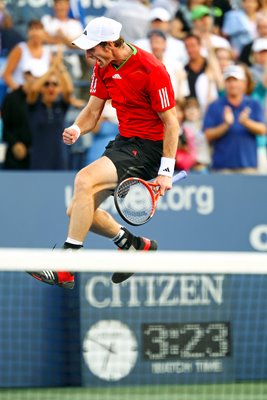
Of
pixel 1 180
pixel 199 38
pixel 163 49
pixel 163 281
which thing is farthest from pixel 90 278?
pixel 199 38

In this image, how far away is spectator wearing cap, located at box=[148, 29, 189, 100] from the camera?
1364 centimetres

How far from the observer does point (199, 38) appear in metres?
14.6

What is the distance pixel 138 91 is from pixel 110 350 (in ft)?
9.15

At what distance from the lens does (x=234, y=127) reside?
13.1 metres

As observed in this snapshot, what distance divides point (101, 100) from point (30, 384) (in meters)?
2.85

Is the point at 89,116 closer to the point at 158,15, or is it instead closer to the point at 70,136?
the point at 70,136

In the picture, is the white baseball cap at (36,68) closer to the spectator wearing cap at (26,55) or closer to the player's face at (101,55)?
the spectator wearing cap at (26,55)

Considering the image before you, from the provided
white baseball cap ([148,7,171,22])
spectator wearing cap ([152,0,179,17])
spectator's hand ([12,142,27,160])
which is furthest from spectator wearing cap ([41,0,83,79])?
spectator's hand ([12,142,27,160])

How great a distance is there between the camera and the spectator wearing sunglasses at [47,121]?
13.0 metres

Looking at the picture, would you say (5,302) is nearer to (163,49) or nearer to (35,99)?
(35,99)

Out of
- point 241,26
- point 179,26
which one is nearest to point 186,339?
point 179,26

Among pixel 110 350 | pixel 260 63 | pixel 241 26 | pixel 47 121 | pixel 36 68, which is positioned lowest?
pixel 110 350

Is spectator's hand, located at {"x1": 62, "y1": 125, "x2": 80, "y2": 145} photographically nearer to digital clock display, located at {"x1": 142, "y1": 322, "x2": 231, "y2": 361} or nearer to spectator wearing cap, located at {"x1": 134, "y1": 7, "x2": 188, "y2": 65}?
digital clock display, located at {"x1": 142, "y1": 322, "x2": 231, "y2": 361}

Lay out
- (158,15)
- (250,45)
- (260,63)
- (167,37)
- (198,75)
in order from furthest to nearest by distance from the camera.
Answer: (250,45) → (260,63) → (167,37) → (158,15) → (198,75)
